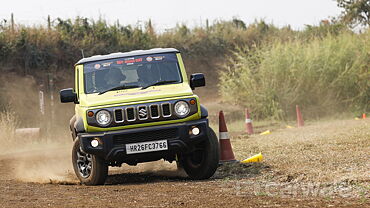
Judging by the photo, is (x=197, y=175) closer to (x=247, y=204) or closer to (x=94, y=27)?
(x=247, y=204)

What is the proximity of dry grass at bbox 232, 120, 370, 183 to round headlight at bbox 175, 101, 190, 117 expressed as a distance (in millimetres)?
1580

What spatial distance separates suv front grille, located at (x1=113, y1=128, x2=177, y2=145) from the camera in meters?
10.5

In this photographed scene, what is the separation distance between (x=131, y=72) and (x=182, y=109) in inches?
56.0

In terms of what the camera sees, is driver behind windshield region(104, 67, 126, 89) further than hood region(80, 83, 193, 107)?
Yes

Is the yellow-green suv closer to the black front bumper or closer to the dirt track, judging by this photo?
the black front bumper

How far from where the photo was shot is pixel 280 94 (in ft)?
99.7

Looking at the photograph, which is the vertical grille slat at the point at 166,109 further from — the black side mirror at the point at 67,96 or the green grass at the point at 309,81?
the green grass at the point at 309,81

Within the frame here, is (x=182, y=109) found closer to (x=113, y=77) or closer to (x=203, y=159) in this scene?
(x=203, y=159)

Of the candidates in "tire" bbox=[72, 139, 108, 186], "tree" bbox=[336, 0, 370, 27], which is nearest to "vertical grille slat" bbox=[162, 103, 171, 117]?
"tire" bbox=[72, 139, 108, 186]

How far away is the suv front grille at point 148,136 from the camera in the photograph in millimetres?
10516

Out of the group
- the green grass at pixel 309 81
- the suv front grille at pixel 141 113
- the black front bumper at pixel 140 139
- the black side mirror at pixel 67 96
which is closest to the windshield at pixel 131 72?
the black side mirror at pixel 67 96

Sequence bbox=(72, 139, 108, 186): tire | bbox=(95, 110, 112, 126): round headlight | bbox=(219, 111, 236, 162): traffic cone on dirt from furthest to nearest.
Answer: bbox=(219, 111, 236, 162): traffic cone on dirt, bbox=(72, 139, 108, 186): tire, bbox=(95, 110, 112, 126): round headlight

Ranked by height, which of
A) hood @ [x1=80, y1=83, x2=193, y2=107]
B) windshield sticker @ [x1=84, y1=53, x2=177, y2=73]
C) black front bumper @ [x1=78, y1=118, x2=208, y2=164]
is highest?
windshield sticker @ [x1=84, y1=53, x2=177, y2=73]

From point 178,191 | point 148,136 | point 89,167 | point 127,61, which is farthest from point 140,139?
point 127,61
